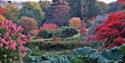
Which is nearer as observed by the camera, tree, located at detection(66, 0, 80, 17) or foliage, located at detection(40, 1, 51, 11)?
tree, located at detection(66, 0, 80, 17)

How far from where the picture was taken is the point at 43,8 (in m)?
50.0

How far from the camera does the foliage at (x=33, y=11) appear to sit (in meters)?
45.8

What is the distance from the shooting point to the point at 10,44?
863 centimetres

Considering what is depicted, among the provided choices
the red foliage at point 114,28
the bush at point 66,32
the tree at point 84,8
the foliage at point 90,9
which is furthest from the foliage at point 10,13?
the red foliage at point 114,28

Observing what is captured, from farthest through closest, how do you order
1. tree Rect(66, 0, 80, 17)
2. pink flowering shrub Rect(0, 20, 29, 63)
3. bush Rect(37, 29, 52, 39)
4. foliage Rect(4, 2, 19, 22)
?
1. tree Rect(66, 0, 80, 17)
2. foliage Rect(4, 2, 19, 22)
3. bush Rect(37, 29, 52, 39)
4. pink flowering shrub Rect(0, 20, 29, 63)

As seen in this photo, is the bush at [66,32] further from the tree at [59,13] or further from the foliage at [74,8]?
the foliage at [74,8]

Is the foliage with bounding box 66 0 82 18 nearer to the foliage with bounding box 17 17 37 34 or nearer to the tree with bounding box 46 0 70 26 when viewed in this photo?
the tree with bounding box 46 0 70 26

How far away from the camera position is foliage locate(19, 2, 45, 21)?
45.8 meters

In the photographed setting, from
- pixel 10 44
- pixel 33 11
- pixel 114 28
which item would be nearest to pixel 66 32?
pixel 33 11

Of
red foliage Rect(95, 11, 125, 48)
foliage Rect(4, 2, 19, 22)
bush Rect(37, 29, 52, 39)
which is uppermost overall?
red foliage Rect(95, 11, 125, 48)

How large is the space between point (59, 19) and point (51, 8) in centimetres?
172

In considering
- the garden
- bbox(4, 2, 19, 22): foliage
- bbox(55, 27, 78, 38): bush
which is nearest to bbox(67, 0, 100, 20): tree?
the garden

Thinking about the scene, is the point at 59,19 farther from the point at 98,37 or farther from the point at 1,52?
the point at 1,52

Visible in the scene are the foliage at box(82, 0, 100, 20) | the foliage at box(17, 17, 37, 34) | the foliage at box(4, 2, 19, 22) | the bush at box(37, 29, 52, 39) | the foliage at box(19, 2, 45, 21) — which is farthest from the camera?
the foliage at box(19, 2, 45, 21)
